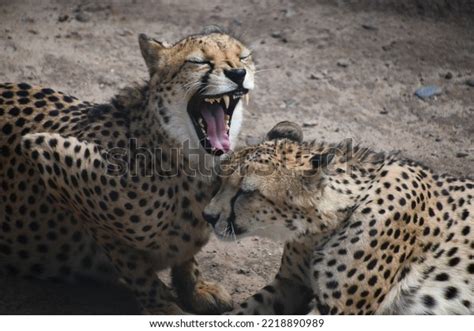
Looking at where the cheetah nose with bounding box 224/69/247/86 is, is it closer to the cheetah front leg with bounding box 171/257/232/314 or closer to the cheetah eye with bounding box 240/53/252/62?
the cheetah eye with bounding box 240/53/252/62

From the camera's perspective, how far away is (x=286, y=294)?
4.57 metres

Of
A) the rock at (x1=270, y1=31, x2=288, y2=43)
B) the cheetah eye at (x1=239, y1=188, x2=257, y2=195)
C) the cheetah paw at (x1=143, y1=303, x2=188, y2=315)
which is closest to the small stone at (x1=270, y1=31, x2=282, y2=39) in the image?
the rock at (x1=270, y1=31, x2=288, y2=43)

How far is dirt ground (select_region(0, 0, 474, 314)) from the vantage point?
630 cm

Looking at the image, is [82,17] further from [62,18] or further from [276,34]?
[276,34]

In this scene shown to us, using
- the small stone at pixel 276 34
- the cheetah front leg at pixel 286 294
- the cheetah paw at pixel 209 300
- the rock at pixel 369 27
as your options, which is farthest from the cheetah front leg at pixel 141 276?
the rock at pixel 369 27

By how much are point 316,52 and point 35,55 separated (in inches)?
84.9

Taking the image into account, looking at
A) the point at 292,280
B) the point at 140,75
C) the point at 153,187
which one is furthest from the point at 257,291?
the point at 140,75

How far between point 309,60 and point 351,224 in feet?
10.1

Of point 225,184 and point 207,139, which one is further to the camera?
point 207,139

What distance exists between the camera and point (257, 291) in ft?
16.0

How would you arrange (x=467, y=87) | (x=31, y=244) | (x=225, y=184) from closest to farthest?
1. (x=225, y=184)
2. (x=31, y=244)
3. (x=467, y=87)

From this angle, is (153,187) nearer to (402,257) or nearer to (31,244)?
(31,244)

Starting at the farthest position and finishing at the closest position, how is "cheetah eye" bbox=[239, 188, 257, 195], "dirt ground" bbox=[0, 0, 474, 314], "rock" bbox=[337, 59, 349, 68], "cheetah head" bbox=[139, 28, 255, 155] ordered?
"rock" bbox=[337, 59, 349, 68], "dirt ground" bbox=[0, 0, 474, 314], "cheetah head" bbox=[139, 28, 255, 155], "cheetah eye" bbox=[239, 188, 257, 195]
